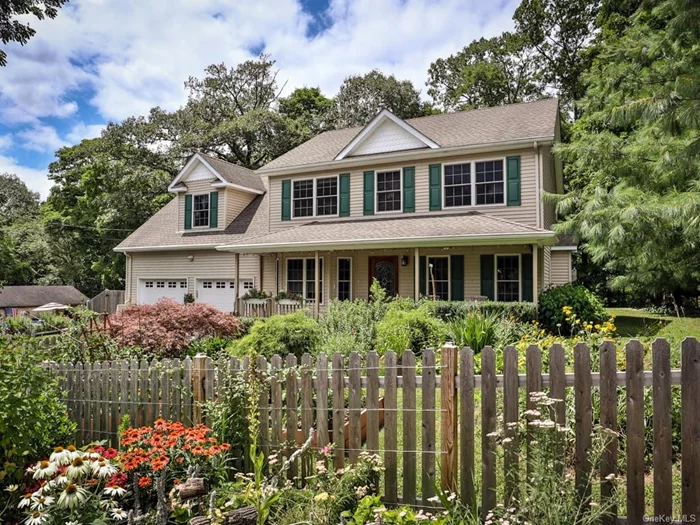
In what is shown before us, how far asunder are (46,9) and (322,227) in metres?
9.55

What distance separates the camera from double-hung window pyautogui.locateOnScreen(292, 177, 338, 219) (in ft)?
56.1

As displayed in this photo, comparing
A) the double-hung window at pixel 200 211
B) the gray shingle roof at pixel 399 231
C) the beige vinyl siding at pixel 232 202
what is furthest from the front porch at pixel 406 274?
the double-hung window at pixel 200 211

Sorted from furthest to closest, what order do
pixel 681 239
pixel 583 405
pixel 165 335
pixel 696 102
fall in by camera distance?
pixel 165 335 → pixel 681 239 → pixel 696 102 → pixel 583 405

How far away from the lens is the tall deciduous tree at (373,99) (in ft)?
112

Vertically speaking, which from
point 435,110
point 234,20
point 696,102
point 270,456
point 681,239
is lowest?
point 270,456

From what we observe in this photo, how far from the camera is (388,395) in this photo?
3.39m

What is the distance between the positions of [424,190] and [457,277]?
3.19 metres

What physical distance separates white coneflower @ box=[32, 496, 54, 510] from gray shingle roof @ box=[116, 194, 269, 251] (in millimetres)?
15674

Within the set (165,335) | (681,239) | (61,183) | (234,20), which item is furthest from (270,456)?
(61,183)

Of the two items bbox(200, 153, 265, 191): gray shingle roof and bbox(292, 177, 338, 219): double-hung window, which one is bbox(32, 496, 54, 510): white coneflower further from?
bbox(200, 153, 265, 191): gray shingle roof

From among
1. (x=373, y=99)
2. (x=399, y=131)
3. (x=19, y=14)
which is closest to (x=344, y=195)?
(x=399, y=131)

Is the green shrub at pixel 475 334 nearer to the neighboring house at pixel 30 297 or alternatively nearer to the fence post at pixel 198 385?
the fence post at pixel 198 385

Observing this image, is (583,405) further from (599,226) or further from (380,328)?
(599,226)

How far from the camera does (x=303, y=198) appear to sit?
695 inches
